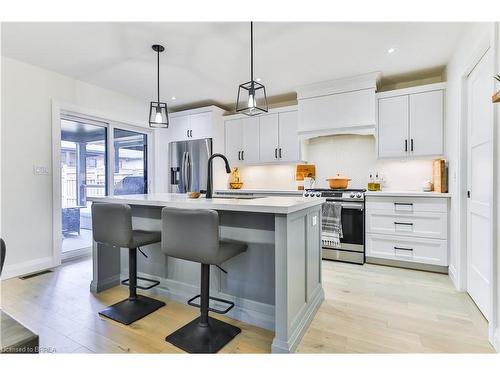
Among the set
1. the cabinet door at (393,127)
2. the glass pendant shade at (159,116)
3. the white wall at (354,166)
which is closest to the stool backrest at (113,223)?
the glass pendant shade at (159,116)

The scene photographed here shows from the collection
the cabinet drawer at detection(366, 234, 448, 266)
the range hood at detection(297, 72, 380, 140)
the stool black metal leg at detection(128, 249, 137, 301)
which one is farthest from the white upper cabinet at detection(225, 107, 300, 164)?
the stool black metal leg at detection(128, 249, 137, 301)

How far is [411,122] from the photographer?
3.54m

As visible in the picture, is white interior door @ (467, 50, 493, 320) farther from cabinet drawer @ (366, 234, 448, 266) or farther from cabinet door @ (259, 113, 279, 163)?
cabinet door @ (259, 113, 279, 163)

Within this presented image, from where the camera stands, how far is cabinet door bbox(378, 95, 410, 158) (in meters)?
3.58

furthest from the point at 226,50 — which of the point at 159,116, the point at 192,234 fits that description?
the point at 192,234

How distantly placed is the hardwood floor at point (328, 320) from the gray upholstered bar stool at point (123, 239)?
0.09 metres

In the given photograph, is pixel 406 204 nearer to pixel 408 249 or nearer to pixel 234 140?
pixel 408 249

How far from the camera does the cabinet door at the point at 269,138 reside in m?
4.52

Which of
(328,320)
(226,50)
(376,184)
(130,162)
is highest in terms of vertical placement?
(226,50)

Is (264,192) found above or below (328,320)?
above

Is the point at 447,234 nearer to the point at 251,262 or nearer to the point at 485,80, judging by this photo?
the point at 485,80

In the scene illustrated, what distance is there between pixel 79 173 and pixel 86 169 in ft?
0.39

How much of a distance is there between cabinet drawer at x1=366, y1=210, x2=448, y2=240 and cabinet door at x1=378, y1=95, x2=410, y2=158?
840 mm

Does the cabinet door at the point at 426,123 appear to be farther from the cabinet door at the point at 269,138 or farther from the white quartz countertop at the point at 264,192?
the cabinet door at the point at 269,138
